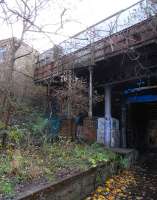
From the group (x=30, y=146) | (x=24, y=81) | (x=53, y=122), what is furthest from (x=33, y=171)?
(x=24, y=81)

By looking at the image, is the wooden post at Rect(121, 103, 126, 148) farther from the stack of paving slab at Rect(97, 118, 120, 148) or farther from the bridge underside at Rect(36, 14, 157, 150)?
the stack of paving slab at Rect(97, 118, 120, 148)

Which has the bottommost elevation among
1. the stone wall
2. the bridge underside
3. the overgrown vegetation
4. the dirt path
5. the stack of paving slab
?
the dirt path

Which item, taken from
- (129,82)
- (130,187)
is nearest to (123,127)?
(129,82)

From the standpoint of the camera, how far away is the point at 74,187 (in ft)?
26.8

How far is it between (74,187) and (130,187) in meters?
3.23

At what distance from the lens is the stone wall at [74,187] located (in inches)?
252

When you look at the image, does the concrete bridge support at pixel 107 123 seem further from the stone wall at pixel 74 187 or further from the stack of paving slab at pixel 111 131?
the stone wall at pixel 74 187

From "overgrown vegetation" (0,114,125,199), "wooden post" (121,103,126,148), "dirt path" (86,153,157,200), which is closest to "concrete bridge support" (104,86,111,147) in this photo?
"wooden post" (121,103,126,148)

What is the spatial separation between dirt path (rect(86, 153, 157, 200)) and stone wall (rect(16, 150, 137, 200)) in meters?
0.28

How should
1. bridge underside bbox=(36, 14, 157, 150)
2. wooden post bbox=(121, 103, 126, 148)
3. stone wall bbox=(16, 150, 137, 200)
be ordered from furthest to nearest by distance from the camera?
1. wooden post bbox=(121, 103, 126, 148)
2. bridge underside bbox=(36, 14, 157, 150)
3. stone wall bbox=(16, 150, 137, 200)

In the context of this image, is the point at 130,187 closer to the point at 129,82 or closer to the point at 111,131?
the point at 111,131

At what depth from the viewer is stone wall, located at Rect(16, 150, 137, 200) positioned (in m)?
6.39

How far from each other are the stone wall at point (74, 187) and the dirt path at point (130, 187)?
10.9 inches

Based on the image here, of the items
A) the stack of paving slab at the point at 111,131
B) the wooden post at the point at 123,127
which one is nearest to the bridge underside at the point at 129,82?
the wooden post at the point at 123,127
